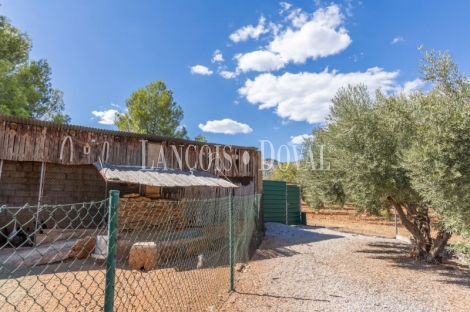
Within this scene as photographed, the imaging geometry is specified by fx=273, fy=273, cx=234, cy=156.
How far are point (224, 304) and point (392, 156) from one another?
5.46m

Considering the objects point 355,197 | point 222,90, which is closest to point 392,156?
point 355,197

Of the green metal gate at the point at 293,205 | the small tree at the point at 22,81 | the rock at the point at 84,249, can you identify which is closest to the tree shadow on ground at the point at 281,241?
the green metal gate at the point at 293,205

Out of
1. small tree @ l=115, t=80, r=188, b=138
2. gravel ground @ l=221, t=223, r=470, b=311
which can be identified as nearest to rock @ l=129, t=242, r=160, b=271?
gravel ground @ l=221, t=223, r=470, b=311

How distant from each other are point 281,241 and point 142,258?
19.0 ft

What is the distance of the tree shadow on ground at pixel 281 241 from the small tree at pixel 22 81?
15.8 metres

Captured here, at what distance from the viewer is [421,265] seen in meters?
7.50

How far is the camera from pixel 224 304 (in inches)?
170

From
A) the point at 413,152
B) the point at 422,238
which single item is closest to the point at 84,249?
the point at 413,152

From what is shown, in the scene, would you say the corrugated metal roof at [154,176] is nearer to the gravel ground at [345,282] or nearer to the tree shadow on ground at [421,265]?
the gravel ground at [345,282]

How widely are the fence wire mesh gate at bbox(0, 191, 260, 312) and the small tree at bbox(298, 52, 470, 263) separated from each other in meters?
3.11

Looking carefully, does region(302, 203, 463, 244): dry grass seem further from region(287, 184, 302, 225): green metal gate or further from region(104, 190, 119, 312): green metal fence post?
region(104, 190, 119, 312): green metal fence post

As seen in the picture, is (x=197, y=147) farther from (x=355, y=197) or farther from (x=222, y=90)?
(x=222, y=90)

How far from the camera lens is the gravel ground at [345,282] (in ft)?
14.9

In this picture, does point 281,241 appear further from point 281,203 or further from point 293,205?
point 293,205
